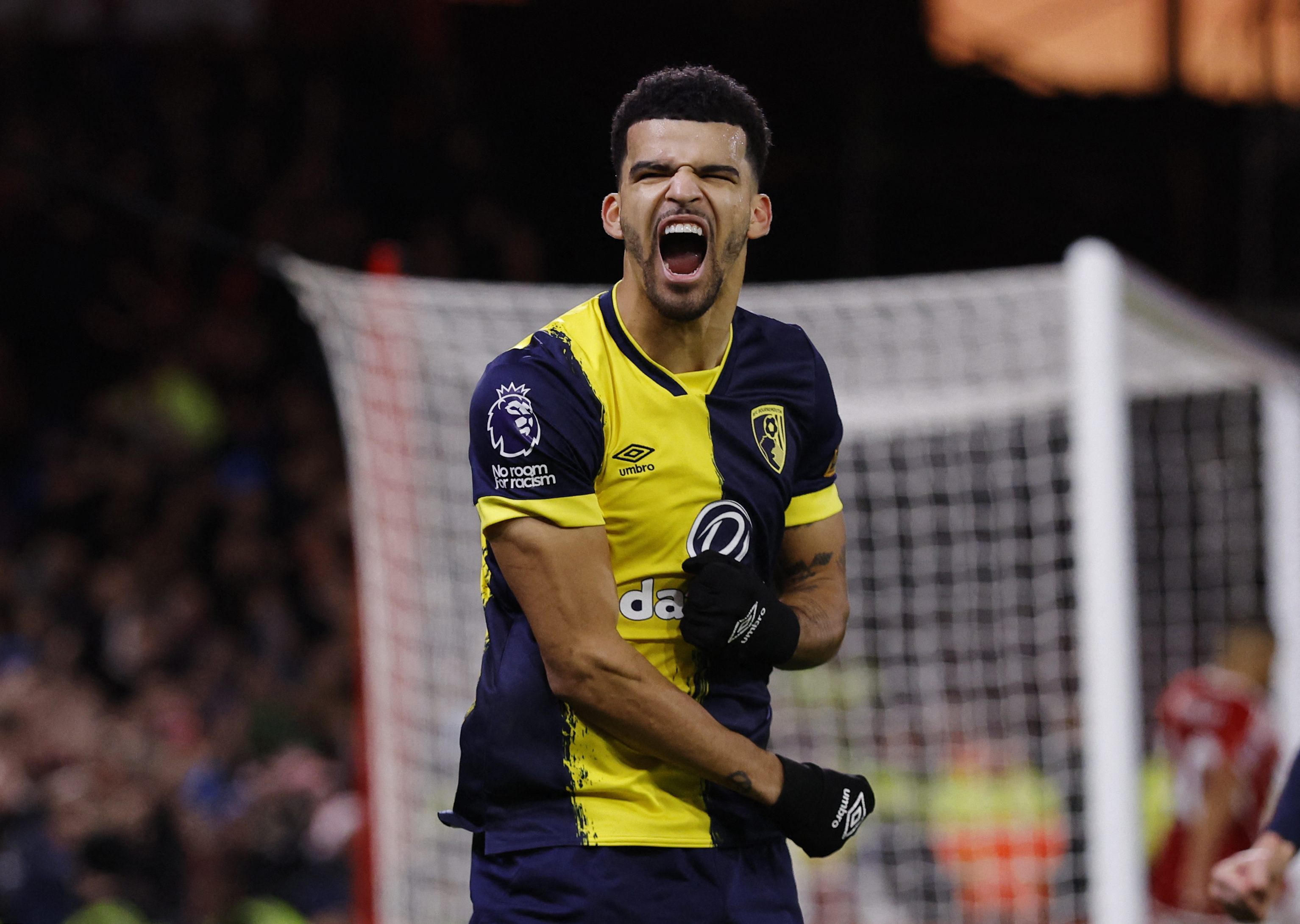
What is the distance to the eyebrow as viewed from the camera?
1902 millimetres

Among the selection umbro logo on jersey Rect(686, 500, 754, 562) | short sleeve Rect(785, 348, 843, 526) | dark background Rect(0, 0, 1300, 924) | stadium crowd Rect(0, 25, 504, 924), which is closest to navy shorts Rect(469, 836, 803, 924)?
umbro logo on jersey Rect(686, 500, 754, 562)

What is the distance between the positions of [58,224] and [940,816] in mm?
6494

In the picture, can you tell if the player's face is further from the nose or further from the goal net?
the goal net

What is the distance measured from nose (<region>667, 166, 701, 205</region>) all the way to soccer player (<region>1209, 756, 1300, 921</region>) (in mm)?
1480

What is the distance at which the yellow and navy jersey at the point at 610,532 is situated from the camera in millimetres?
1899

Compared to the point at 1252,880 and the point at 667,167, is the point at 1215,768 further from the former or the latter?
the point at 667,167

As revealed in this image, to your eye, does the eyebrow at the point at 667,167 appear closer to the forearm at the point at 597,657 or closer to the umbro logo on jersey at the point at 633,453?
the umbro logo on jersey at the point at 633,453

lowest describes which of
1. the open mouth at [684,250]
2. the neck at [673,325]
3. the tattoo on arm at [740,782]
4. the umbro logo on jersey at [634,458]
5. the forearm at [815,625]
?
the tattoo on arm at [740,782]

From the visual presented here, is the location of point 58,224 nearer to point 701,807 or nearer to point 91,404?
point 91,404

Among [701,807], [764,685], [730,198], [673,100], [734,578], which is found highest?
[673,100]

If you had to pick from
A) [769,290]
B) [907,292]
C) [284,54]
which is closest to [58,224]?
[284,54]

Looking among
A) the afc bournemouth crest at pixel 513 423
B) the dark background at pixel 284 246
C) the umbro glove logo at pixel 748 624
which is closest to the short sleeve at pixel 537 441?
the afc bournemouth crest at pixel 513 423

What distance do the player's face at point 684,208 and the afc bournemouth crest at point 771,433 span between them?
0.20 meters

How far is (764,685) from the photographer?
2.10 meters
